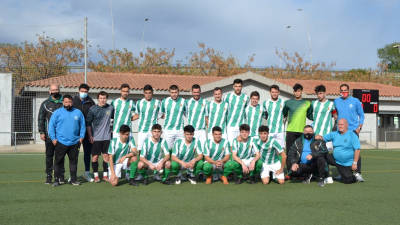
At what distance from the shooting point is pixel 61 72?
985 inches

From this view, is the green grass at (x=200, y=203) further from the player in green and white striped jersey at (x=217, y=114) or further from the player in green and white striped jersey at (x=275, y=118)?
the player in green and white striped jersey at (x=217, y=114)

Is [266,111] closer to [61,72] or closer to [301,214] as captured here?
[301,214]

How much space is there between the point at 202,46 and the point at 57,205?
3088 centimetres

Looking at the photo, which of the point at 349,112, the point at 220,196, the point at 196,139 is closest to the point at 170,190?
the point at 220,196

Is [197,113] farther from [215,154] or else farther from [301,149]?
[301,149]

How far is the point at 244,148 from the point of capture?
6.98 m

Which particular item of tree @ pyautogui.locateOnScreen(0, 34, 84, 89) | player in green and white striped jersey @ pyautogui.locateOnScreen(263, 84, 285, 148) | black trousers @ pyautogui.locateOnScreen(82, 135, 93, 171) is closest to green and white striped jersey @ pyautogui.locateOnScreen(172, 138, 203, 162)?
player in green and white striped jersey @ pyautogui.locateOnScreen(263, 84, 285, 148)

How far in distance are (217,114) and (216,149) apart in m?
0.92

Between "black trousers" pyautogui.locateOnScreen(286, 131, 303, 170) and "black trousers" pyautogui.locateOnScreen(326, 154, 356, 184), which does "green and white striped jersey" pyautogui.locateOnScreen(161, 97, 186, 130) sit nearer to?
"black trousers" pyautogui.locateOnScreen(286, 131, 303, 170)

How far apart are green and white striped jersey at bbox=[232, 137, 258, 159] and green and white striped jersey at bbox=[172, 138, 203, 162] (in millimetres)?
636

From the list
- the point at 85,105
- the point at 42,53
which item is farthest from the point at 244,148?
the point at 42,53

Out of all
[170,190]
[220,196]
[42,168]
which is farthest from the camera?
[42,168]

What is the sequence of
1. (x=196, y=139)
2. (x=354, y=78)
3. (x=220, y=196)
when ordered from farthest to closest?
1. (x=354, y=78)
2. (x=196, y=139)
3. (x=220, y=196)

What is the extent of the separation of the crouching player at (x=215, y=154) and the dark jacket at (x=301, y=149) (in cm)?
117
